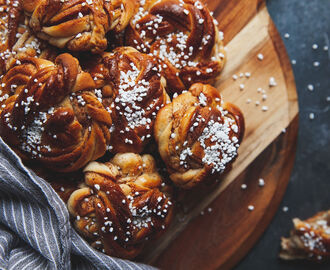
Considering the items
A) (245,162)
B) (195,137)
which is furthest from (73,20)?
(245,162)

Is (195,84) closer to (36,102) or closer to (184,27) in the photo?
(184,27)

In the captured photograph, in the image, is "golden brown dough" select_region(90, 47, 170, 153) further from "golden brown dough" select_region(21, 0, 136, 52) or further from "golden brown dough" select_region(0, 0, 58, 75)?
"golden brown dough" select_region(0, 0, 58, 75)

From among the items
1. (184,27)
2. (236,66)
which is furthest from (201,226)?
(184,27)

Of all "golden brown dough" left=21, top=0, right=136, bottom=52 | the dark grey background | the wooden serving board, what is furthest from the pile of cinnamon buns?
the dark grey background

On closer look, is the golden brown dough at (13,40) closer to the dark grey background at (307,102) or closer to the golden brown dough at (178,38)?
the golden brown dough at (178,38)

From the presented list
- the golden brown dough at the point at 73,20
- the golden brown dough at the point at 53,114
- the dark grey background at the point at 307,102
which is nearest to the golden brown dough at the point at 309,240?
the dark grey background at the point at 307,102

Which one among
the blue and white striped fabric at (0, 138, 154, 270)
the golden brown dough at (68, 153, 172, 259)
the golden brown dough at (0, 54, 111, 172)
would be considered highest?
the golden brown dough at (0, 54, 111, 172)

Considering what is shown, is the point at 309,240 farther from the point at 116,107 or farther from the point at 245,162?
the point at 116,107
